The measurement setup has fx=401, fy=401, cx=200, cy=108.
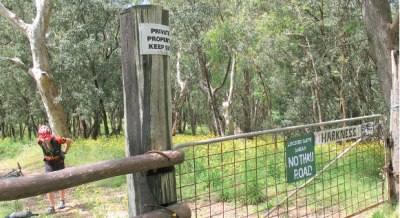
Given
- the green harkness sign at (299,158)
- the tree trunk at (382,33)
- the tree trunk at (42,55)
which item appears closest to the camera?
the green harkness sign at (299,158)

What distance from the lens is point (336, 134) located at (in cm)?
498

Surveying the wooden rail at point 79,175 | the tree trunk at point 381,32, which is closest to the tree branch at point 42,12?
the tree trunk at point 381,32

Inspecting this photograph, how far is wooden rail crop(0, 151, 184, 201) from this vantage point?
2.08 m

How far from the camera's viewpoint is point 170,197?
115 inches

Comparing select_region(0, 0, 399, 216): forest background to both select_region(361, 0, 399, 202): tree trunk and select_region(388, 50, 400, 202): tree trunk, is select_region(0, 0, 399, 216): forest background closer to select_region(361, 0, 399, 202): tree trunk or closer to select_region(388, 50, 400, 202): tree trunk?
select_region(361, 0, 399, 202): tree trunk

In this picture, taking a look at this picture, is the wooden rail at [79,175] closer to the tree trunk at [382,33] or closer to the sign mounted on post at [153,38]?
the sign mounted on post at [153,38]

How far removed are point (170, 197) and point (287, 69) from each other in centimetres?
2090

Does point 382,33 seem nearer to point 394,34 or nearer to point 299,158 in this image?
point 394,34

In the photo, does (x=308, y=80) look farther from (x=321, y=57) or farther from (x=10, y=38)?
(x=10, y=38)

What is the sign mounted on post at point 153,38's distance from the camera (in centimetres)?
273

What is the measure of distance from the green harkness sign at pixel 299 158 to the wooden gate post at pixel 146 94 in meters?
1.80

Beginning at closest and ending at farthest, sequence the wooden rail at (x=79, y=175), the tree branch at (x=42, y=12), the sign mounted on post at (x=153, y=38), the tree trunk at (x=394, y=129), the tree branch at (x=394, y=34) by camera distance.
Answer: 1. the wooden rail at (x=79, y=175)
2. the sign mounted on post at (x=153, y=38)
3. the tree trunk at (x=394, y=129)
4. the tree branch at (x=394, y=34)
5. the tree branch at (x=42, y=12)

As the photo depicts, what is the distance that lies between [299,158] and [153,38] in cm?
241

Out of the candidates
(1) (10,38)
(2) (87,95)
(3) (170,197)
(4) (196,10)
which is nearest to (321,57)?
(4) (196,10)
